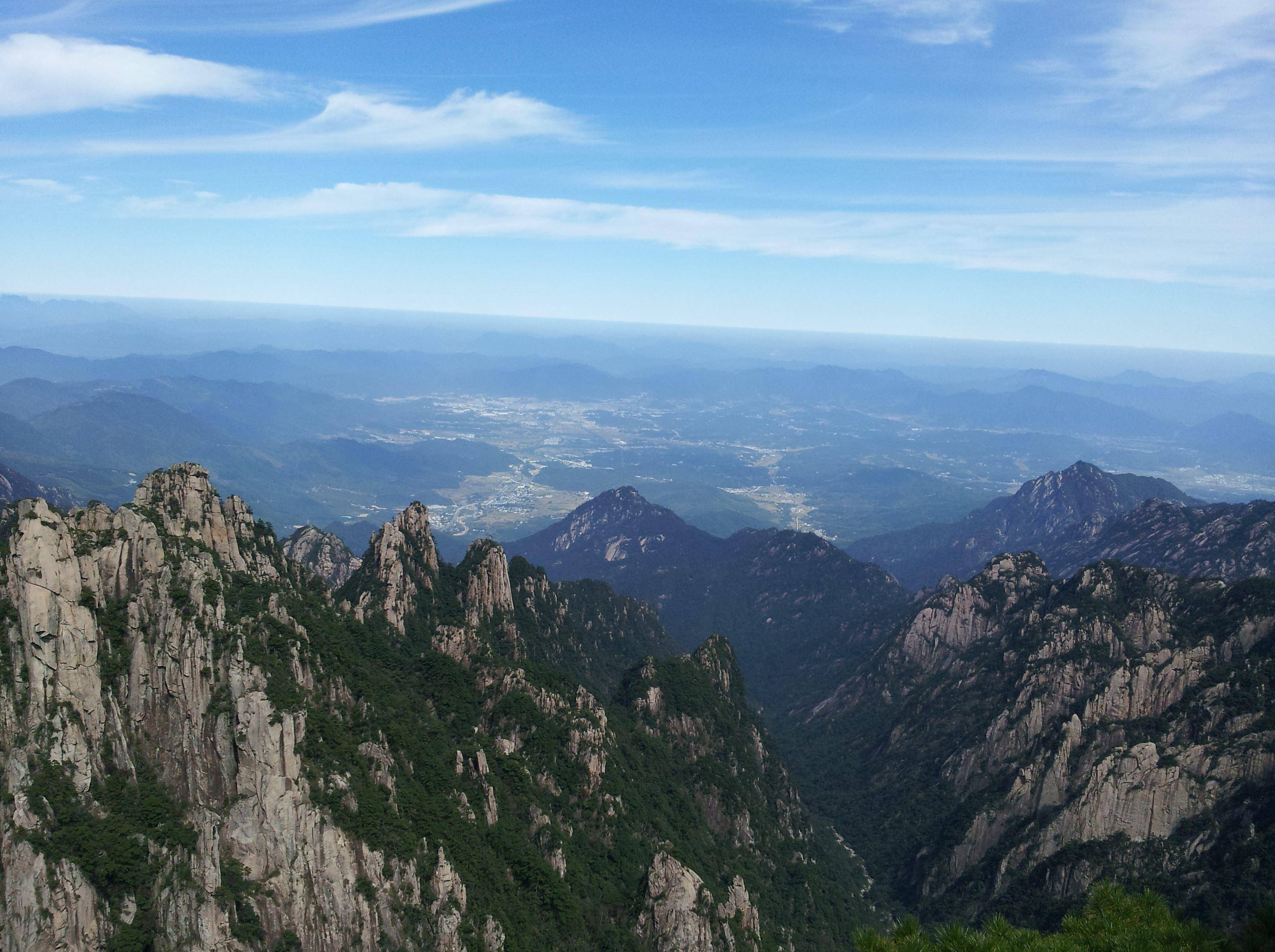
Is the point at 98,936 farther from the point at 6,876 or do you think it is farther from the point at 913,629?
the point at 913,629

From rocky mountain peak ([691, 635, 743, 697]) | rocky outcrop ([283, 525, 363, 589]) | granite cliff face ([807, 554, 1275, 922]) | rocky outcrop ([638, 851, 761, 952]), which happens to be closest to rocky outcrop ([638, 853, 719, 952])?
rocky outcrop ([638, 851, 761, 952])

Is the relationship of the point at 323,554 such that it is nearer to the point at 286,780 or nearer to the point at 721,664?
the point at 721,664

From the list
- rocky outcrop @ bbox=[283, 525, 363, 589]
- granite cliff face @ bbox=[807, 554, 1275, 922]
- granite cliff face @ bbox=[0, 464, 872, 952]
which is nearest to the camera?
granite cliff face @ bbox=[0, 464, 872, 952]

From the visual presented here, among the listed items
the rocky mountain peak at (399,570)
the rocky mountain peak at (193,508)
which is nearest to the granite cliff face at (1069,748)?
the rocky mountain peak at (399,570)

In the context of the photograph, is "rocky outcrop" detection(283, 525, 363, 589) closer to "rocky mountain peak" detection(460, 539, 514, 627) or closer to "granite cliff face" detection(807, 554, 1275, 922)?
"rocky mountain peak" detection(460, 539, 514, 627)

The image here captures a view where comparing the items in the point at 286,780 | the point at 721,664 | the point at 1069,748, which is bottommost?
the point at 721,664

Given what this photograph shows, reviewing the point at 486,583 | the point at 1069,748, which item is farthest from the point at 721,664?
the point at 1069,748
